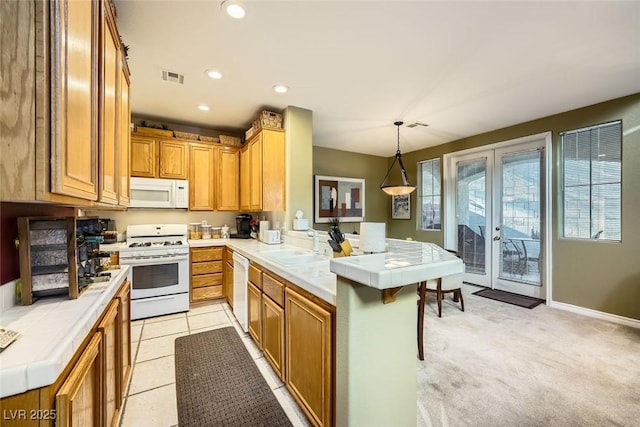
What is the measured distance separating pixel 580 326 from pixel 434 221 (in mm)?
2654

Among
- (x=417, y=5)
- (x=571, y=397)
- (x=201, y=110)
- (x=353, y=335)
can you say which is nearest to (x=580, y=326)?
(x=571, y=397)

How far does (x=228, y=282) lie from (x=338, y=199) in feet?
9.45

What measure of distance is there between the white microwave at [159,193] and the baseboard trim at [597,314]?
5.44 metres

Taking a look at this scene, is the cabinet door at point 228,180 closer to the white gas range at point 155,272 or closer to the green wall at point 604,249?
the white gas range at point 155,272

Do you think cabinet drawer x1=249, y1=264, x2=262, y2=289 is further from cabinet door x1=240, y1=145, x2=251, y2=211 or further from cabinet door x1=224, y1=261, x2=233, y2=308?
cabinet door x1=240, y1=145, x2=251, y2=211

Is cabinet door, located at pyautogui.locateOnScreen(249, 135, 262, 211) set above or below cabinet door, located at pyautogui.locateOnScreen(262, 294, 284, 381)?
above

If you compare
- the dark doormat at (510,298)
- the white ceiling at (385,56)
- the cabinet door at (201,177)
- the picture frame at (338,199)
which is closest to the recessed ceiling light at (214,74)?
the white ceiling at (385,56)

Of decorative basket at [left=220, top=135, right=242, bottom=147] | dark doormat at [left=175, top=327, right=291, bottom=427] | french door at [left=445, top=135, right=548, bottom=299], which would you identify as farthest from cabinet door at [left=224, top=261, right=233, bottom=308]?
french door at [left=445, top=135, right=548, bottom=299]

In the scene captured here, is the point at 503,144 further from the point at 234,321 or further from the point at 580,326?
the point at 234,321

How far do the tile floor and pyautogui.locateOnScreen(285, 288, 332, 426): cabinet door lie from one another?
0.74 feet

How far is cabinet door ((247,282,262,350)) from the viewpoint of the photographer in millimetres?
2307

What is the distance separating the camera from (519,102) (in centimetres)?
325

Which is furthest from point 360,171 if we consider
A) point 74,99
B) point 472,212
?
point 74,99

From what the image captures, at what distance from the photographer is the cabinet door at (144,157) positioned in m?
3.47
